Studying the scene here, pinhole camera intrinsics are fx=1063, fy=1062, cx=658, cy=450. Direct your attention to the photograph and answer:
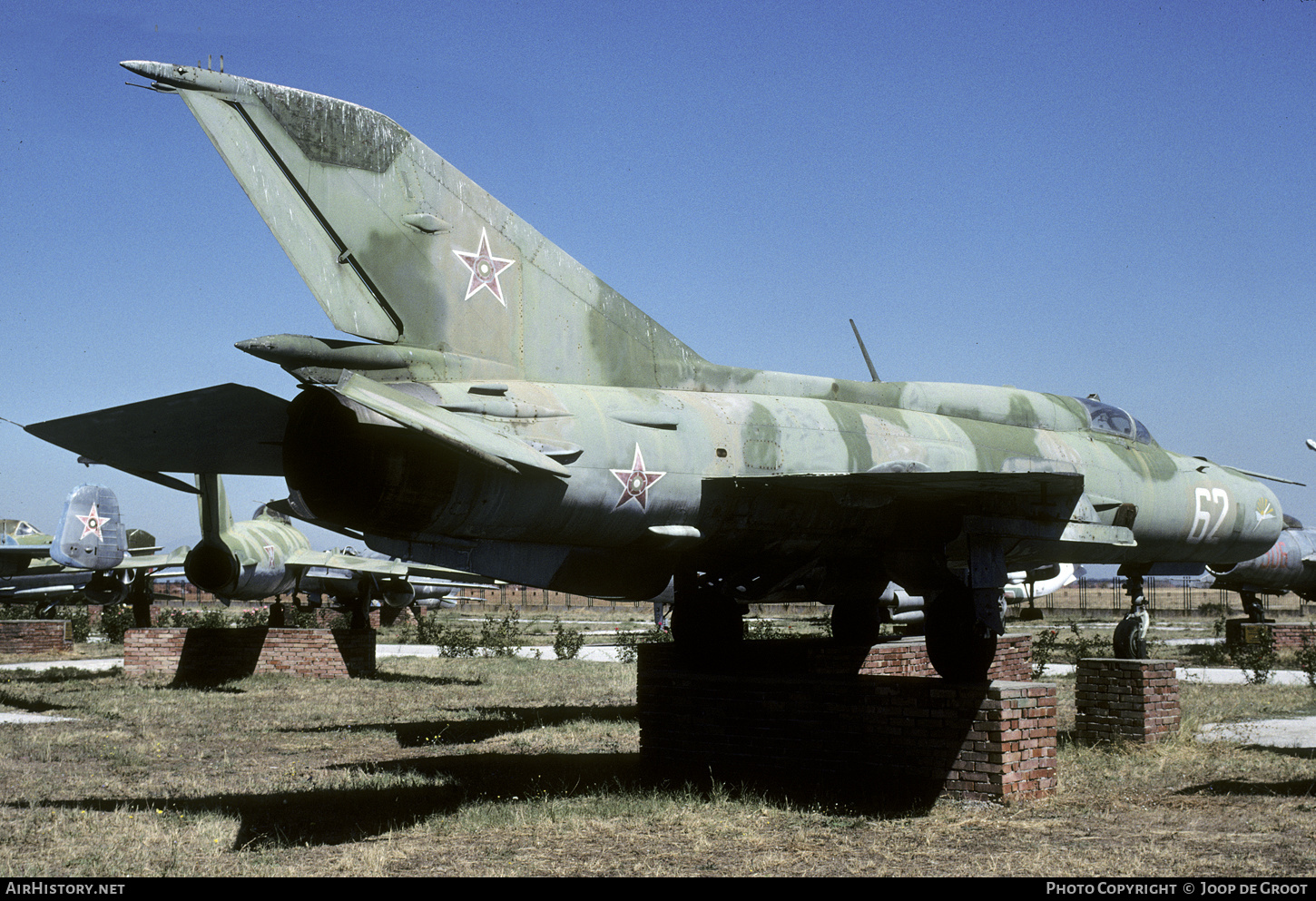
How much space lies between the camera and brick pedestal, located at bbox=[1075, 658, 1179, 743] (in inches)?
470

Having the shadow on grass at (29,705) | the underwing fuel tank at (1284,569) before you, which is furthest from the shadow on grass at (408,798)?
the underwing fuel tank at (1284,569)

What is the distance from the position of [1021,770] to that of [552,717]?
808 centimetres

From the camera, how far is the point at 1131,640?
497 inches

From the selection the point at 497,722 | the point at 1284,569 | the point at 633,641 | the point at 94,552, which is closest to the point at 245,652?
the point at 94,552

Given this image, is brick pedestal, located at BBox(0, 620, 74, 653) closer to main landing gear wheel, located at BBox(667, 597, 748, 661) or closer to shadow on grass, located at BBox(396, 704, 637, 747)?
shadow on grass, located at BBox(396, 704, 637, 747)

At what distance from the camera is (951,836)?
7.71 m

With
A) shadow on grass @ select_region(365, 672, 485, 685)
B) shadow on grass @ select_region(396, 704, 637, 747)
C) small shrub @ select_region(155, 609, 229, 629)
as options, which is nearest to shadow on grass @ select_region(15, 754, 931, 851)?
shadow on grass @ select_region(396, 704, 637, 747)

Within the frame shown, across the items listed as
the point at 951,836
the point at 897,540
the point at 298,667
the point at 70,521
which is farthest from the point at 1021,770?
the point at 70,521

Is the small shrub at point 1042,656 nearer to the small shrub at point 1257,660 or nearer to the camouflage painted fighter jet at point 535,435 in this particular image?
the small shrub at point 1257,660

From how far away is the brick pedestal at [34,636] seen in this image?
29438mm

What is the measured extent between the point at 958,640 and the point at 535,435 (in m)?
4.30

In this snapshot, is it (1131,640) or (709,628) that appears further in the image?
(1131,640)

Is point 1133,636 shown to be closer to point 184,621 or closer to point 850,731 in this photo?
point 850,731

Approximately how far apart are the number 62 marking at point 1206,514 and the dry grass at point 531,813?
2447 millimetres
